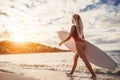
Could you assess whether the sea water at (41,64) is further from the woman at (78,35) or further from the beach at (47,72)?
the woman at (78,35)

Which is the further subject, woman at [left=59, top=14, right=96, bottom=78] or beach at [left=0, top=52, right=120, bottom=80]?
beach at [left=0, top=52, right=120, bottom=80]

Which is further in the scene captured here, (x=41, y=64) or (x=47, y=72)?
(x=41, y=64)

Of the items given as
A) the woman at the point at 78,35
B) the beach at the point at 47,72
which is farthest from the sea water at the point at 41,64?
the woman at the point at 78,35

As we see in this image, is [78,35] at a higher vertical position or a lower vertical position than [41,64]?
higher

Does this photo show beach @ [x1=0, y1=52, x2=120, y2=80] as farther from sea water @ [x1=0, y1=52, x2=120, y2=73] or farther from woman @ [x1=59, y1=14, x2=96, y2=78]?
woman @ [x1=59, y1=14, x2=96, y2=78]

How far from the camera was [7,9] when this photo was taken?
745 cm

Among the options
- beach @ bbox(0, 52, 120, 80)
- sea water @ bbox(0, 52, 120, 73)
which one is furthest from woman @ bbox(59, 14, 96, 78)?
sea water @ bbox(0, 52, 120, 73)

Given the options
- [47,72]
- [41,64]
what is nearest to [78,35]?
[47,72]

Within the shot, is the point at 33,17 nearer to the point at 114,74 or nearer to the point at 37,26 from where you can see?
the point at 37,26

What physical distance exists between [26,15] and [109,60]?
12.5 feet

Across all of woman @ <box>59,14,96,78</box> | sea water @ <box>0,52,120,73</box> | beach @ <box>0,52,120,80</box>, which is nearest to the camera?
woman @ <box>59,14,96,78</box>

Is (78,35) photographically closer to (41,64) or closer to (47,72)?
(47,72)

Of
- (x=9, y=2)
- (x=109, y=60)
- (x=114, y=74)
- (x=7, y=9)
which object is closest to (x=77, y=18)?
(x=109, y=60)

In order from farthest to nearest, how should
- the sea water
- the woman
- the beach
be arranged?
1. the sea water
2. the beach
3. the woman
